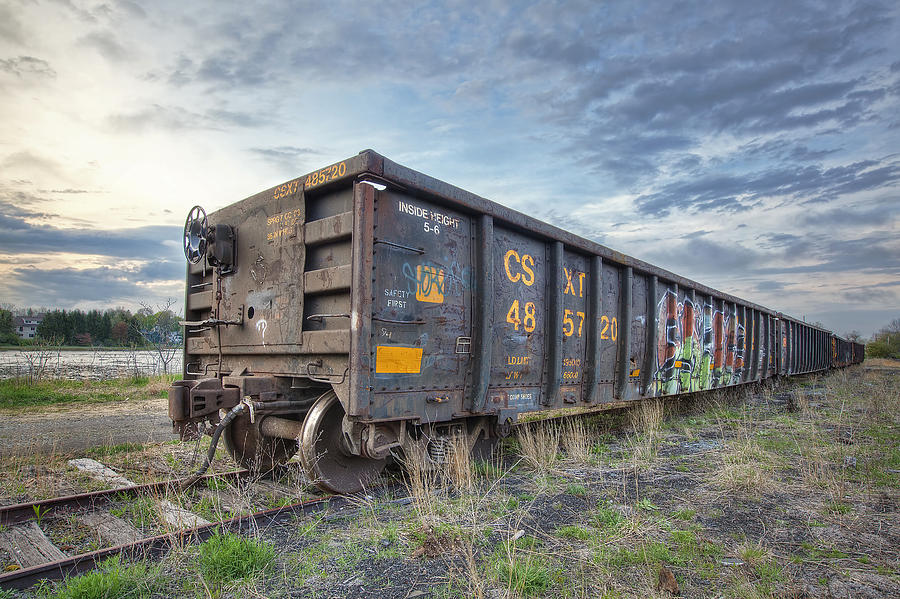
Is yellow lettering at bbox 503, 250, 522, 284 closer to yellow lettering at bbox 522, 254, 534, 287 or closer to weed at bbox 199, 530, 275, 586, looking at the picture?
yellow lettering at bbox 522, 254, 534, 287

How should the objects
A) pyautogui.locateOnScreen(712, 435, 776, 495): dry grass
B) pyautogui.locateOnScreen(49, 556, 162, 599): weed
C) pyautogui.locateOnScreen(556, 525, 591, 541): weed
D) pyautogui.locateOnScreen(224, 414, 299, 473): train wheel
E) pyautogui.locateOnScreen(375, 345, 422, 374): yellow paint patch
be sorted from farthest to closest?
pyautogui.locateOnScreen(224, 414, 299, 473): train wheel → pyautogui.locateOnScreen(712, 435, 776, 495): dry grass → pyautogui.locateOnScreen(375, 345, 422, 374): yellow paint patch → pyautogui.locateOnScreen(556, 525, 591, 541): weed → pyautogui.locateOnScreen(49, 556, 162, 599): weed

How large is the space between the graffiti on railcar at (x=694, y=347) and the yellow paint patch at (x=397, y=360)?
5.85 m

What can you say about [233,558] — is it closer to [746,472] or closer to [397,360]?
[397,360]

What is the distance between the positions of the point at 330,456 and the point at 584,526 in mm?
2439

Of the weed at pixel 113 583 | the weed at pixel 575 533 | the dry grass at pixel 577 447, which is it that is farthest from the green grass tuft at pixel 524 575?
the dry grass at pixel 577 447

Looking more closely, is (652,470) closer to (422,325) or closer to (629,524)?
(629,524)

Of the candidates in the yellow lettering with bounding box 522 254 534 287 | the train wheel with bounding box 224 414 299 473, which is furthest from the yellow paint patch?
the yellow lettering with bounding box 522 254 534 287

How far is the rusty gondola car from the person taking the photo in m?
4.59

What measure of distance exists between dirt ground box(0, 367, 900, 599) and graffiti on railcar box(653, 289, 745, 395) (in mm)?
2883

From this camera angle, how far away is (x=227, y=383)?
204 inches

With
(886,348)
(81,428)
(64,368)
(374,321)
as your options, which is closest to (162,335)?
(64,368)

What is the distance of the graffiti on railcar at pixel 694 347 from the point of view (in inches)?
384

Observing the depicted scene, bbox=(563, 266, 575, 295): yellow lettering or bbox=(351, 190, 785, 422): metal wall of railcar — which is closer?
bbox=(351, 190, 785, 422): metal wall of railcar

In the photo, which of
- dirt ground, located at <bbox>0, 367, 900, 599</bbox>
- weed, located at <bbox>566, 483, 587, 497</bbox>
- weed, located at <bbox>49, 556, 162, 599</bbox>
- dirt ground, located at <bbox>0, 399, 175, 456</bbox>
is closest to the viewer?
weed, located at <bbox>49, 556, 162, 599</bbox>
